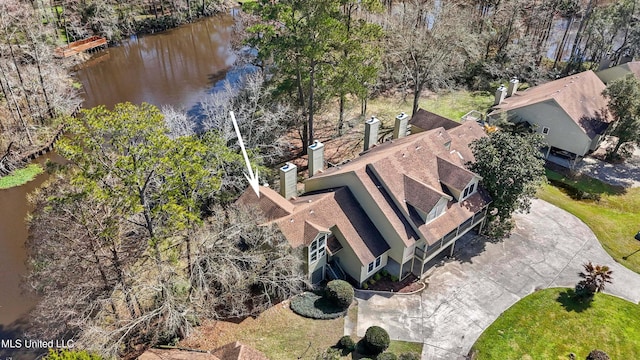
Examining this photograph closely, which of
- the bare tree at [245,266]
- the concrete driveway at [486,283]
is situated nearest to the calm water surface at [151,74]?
the bare tree at [245,266]

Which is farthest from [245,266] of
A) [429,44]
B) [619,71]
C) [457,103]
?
Answer: [619,71]

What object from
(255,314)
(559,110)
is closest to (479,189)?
(559,110)

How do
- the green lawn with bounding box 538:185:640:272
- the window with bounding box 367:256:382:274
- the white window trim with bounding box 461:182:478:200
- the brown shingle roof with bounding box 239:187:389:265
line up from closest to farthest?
the brown shingle roof with bounding box 239:187:389:265
the window with bounding box 367:256:382:274
the white window trim with bounding box 461:182:478:200
the green lawn with bounding box 538:185:640:272

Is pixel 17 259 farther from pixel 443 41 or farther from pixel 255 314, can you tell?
pixel 443 41

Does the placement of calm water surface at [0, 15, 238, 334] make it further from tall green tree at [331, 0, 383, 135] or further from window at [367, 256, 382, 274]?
window at [367, 256, 382, 274]

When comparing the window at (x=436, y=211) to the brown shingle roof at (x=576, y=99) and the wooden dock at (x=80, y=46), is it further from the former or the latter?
the wooden dock at (x=80, y=46)

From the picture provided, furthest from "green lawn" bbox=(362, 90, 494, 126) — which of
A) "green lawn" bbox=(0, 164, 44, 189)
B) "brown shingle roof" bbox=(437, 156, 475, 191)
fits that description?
"green lawn" bbox=(0, 164, 44, 189)
